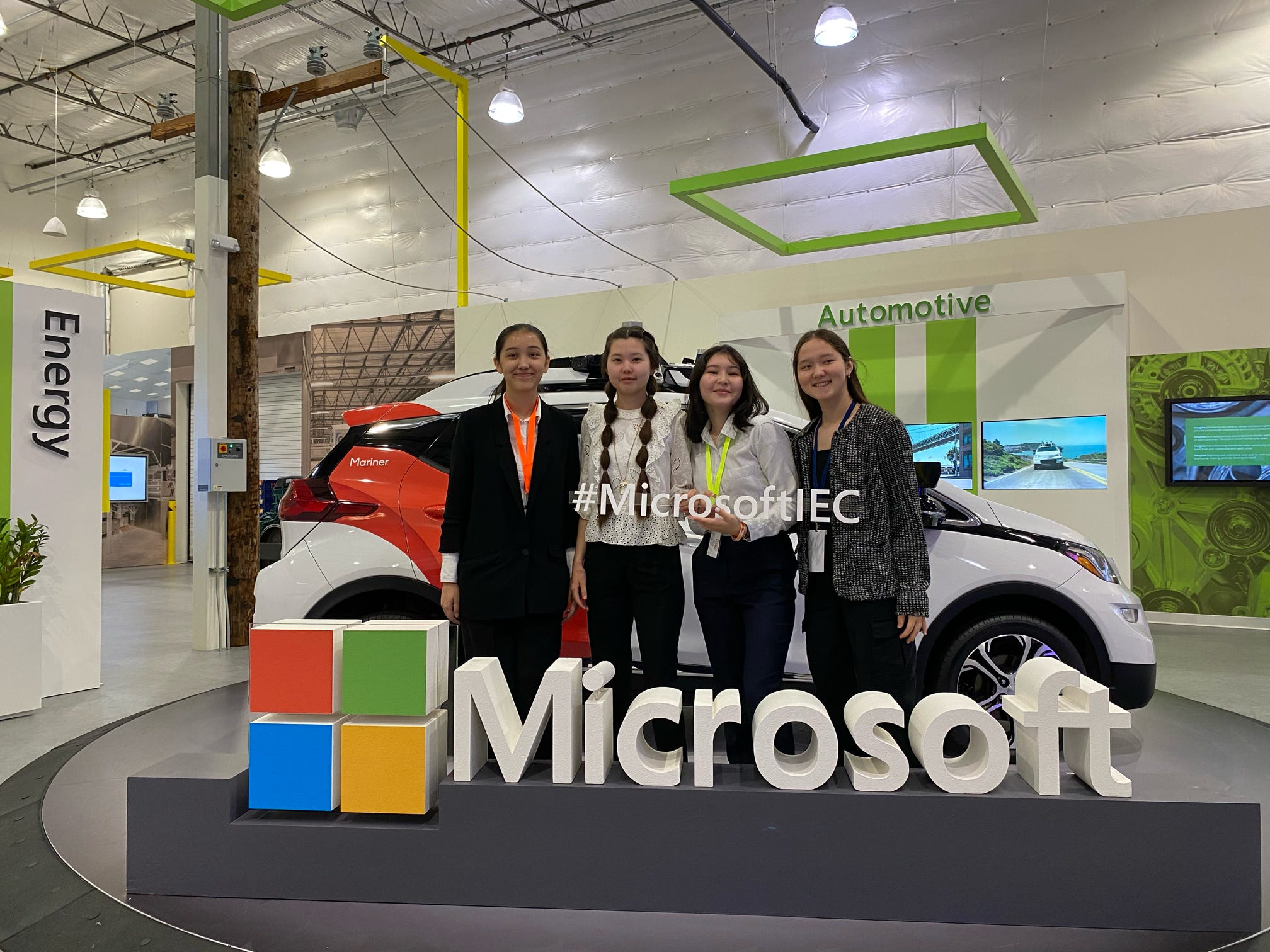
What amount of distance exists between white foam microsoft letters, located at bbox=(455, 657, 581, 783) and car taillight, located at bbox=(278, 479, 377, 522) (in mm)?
1544

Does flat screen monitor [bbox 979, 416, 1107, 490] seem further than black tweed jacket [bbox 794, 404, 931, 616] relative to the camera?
Yes

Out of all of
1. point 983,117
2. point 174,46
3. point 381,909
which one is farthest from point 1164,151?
point 174,46

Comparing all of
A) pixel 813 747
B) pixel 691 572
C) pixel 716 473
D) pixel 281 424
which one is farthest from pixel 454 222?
pixel 813 747

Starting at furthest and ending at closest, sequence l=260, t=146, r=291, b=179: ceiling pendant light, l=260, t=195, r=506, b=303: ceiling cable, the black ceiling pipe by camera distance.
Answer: l=260, t=195, r=506, b=303: ceiling cable, l=260, t=146, r=291, b=179: ceiling pendant light, the black ceiling pipe

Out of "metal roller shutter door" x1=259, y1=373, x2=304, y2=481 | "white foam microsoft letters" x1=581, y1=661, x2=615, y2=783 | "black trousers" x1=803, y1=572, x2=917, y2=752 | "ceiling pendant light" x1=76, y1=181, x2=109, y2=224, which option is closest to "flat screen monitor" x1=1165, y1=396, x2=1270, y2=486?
"black trousers" x1=803, y1=572, x2=917, y2=752

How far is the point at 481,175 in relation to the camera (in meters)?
11.2

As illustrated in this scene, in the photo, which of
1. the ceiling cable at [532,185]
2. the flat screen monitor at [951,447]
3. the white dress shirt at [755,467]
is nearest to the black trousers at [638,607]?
the white dress shirt at [755,467]

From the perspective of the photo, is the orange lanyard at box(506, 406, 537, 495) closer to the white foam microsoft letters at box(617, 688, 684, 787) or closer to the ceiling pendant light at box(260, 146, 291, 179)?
the white foam microsoft letters at box(617, 688, 684, 787)

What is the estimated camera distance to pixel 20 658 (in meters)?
3.94

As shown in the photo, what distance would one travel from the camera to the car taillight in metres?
3.46

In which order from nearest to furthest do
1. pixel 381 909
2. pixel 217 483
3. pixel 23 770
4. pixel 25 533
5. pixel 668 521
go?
pixel 381 909
pixel 668 521
pixel 23 770
pixel 25 533
pixel 217 483

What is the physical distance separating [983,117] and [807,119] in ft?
5.51

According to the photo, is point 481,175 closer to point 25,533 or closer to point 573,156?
point 573,156

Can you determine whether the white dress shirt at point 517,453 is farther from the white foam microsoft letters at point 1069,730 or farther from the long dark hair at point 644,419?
the white foam microsoft letters at point 1069,730
